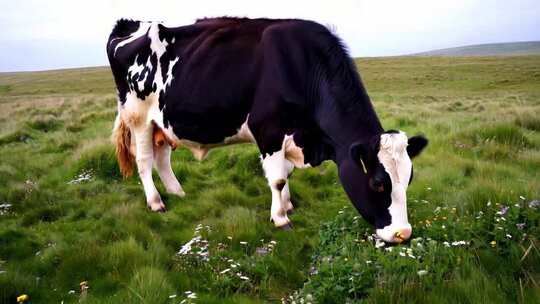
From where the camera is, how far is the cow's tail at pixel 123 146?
7289mm

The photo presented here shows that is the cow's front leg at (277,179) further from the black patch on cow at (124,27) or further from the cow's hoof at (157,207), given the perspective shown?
the black patch on cow at (124,27)

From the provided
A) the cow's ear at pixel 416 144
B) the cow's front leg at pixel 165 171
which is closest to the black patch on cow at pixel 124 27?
the cow's front leg at pixel 165 171

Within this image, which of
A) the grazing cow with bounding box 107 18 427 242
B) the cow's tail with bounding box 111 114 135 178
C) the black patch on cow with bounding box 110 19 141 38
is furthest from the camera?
the black patch on cow with bounding box 110 19 141 38

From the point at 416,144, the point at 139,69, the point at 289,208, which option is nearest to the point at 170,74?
the point at 139,69

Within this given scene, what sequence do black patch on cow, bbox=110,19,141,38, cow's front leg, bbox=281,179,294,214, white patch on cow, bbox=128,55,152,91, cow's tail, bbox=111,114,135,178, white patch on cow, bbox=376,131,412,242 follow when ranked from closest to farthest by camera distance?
white patch on cow, bbox=376,131,412,242 → cow's front leg, bbox=281,179,294,214 → white patch on cow, bbox=128,55,152,91 → cow's tail, bbox=111,114,135,178 → black patch on cow, bbox=110,19,141,38

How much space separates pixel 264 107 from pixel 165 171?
2.60 m

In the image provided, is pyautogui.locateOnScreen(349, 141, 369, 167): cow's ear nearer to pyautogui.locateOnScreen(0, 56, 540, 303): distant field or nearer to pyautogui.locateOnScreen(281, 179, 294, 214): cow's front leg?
pyautogui.locateOnScreen(0, 56, 540, 303): distant field

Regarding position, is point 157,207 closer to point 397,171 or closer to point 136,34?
point 136,34

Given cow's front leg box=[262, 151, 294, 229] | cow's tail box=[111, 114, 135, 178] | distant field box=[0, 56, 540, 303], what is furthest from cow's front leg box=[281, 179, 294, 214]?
cow's tail box=[111, 114, 135, 178]

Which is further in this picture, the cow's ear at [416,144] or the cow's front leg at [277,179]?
the cow's front leg at [277,179]

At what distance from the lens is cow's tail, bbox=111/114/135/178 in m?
7.29

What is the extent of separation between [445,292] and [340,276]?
0.73 metres

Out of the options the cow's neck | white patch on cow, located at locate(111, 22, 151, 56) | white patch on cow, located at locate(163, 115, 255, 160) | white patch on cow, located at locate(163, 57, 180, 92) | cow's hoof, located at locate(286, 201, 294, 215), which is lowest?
cow's hoof, located at locate(286, 201, 294, 215)

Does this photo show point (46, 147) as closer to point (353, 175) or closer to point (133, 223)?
point (133, 223)
